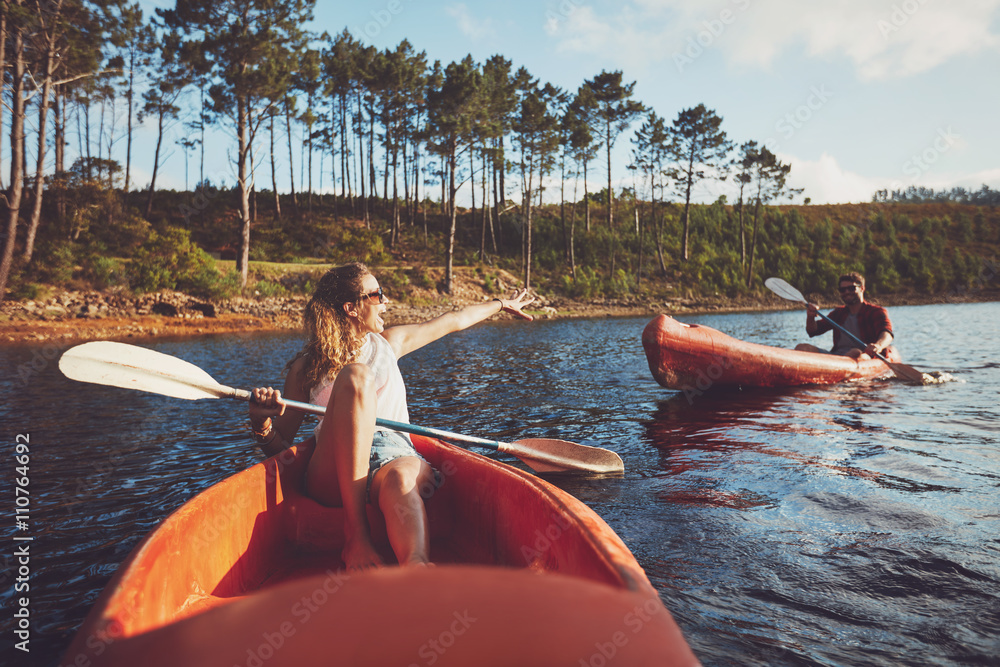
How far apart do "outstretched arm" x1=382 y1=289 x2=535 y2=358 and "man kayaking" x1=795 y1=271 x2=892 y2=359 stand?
17.1 feet

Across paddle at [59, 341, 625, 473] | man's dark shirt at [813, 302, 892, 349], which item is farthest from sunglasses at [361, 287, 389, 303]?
man's dark shirt at [813, 302, 892, 349]

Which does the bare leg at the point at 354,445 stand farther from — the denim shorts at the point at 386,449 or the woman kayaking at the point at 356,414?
the denim shorts at the point at 386,449

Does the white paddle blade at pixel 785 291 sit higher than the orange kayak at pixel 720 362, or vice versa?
the white paddle blade at pixel 785 291

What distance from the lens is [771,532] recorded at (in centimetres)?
297

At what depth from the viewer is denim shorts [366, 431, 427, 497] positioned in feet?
7.90

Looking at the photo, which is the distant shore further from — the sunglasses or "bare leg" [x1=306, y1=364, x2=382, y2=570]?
"bare leg" [x1=306, y1=364, x2=382, y2=570]

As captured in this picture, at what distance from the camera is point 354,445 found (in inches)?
86.7

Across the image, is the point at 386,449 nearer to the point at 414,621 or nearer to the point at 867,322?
the point at 414,621

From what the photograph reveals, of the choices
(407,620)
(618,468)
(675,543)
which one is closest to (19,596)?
(407,620)

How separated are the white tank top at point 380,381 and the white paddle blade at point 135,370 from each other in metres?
0.40

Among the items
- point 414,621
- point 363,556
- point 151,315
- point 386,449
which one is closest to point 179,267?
point 151,315

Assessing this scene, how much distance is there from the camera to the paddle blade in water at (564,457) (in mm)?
3943

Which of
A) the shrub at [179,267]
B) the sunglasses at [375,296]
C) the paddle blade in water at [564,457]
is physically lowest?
the paddle blade in water at [564,457]

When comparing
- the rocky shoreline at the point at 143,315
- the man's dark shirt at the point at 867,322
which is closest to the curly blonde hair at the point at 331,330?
the man's dark shirt at the point at 867,322
